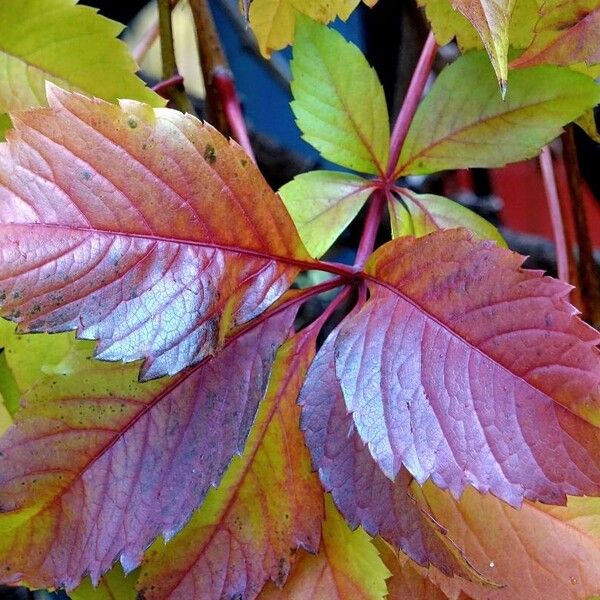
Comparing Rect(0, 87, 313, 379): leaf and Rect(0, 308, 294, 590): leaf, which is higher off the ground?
Rect(0, 87, 313, 379): leaf

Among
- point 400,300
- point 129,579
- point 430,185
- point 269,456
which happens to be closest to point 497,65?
point 400,300

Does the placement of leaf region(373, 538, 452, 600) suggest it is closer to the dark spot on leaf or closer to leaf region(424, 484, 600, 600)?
leaf region(424, 484, 600, 600)

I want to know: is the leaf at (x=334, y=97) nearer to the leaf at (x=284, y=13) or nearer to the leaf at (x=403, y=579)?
the leaf at (x=284, y=13)

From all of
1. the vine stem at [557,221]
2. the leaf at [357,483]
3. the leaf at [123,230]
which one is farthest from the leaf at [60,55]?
the vine stem at [557,221]

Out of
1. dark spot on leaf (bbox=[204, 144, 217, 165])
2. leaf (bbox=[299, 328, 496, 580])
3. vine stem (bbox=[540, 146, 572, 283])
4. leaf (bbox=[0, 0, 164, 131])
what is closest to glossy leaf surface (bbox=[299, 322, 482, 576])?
leaf (bbox=[299, 328, 496, 580])

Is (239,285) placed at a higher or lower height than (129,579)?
higher

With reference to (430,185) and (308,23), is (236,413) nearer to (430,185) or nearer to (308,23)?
(308,23)
